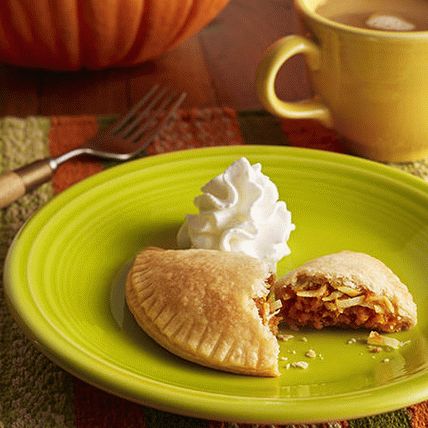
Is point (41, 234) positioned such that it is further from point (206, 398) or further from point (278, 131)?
point (278, 131)

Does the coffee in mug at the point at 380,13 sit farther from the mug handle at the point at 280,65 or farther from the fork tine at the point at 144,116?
the fork tine at the point at 144,116

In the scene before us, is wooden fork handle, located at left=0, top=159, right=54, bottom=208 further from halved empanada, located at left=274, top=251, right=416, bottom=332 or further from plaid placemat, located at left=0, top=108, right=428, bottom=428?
halved empanada, located at left=274, top=251, right=416, bottom=332

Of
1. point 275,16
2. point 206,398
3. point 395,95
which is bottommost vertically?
point 275,16

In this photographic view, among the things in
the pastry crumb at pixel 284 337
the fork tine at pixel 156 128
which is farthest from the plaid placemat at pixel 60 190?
the pastry crumb at pixel 284 337

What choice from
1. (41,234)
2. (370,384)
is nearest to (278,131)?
(41,234)

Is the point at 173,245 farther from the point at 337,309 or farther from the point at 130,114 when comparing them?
the point at 130,114

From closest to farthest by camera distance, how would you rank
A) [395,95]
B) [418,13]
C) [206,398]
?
1. [206,398]
2. [395,95]
3. [418,13]

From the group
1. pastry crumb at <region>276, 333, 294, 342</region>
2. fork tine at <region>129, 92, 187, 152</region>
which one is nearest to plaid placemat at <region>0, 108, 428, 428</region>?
fork tine at <region>129, 92, 187, 152</region>
